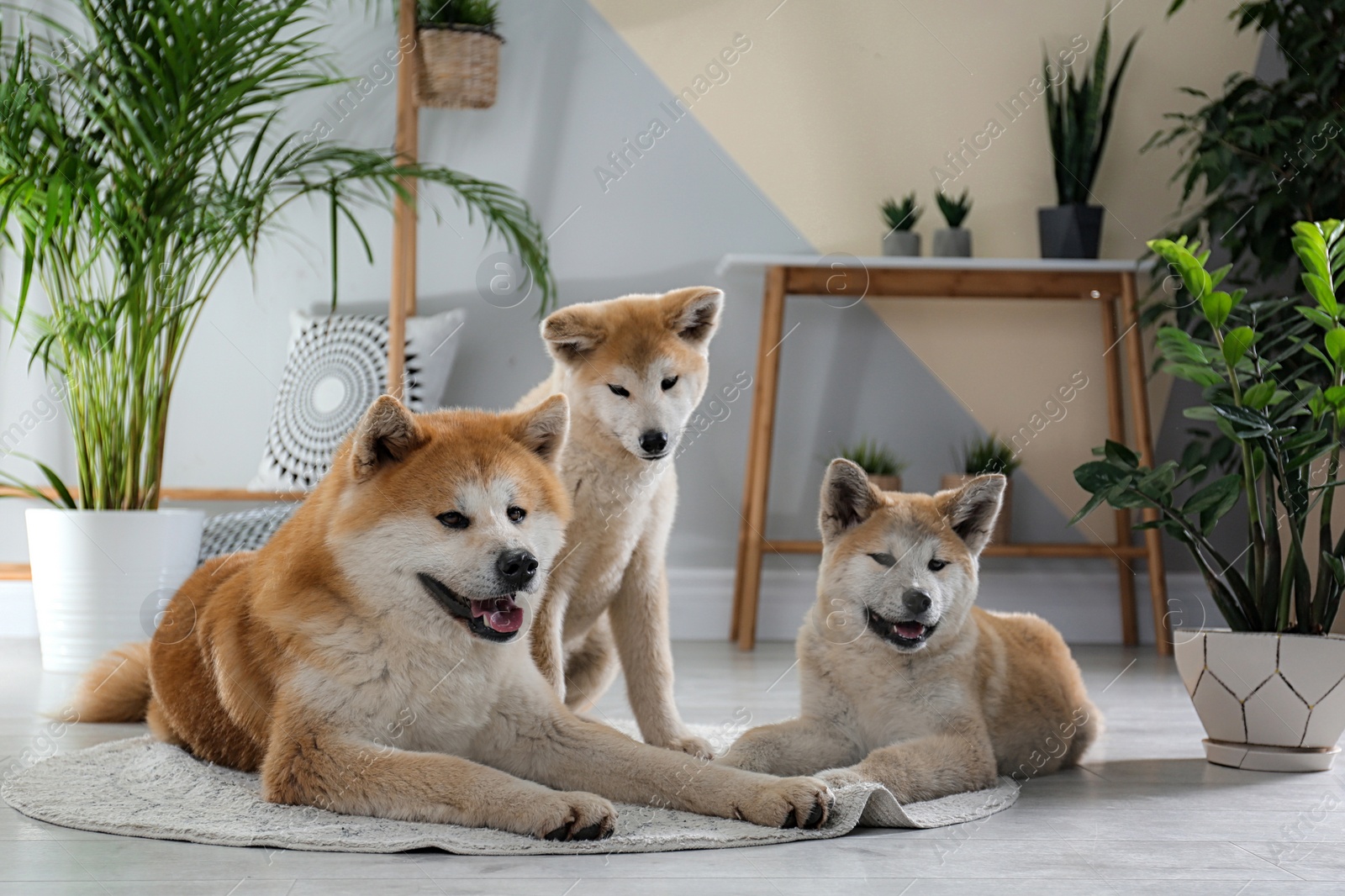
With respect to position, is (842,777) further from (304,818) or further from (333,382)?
(333,382)

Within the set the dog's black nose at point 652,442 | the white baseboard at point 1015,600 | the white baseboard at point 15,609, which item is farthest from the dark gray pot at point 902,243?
the white baseboard at point 15,609

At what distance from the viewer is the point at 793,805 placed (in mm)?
1344

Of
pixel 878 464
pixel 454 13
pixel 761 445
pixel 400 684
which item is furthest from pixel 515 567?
pixel 454 13

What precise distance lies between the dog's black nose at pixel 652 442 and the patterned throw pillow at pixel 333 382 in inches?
67.2

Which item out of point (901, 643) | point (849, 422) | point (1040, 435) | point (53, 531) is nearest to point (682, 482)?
point (849, 422)

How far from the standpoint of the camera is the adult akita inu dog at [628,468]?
1837mm

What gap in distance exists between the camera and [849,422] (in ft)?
12.6

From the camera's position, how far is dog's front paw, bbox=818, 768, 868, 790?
4.72 ft

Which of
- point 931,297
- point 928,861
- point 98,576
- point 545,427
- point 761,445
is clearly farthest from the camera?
point 931,297

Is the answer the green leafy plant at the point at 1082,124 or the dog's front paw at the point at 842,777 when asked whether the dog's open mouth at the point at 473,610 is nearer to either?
the dog's front paw at the point at 842,777

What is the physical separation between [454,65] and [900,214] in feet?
4.76

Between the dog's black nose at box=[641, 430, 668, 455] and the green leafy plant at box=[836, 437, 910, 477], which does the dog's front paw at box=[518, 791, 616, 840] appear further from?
the green leafy plant at box=[836, 437, 910, 477]

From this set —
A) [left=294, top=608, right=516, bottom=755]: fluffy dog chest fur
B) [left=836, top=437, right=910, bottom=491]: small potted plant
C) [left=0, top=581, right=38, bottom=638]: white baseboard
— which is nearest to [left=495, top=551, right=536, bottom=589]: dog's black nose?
[left=294, top=608, right=516, bottom=755]: fluffy dog chest fur

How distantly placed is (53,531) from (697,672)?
160 centimetres
